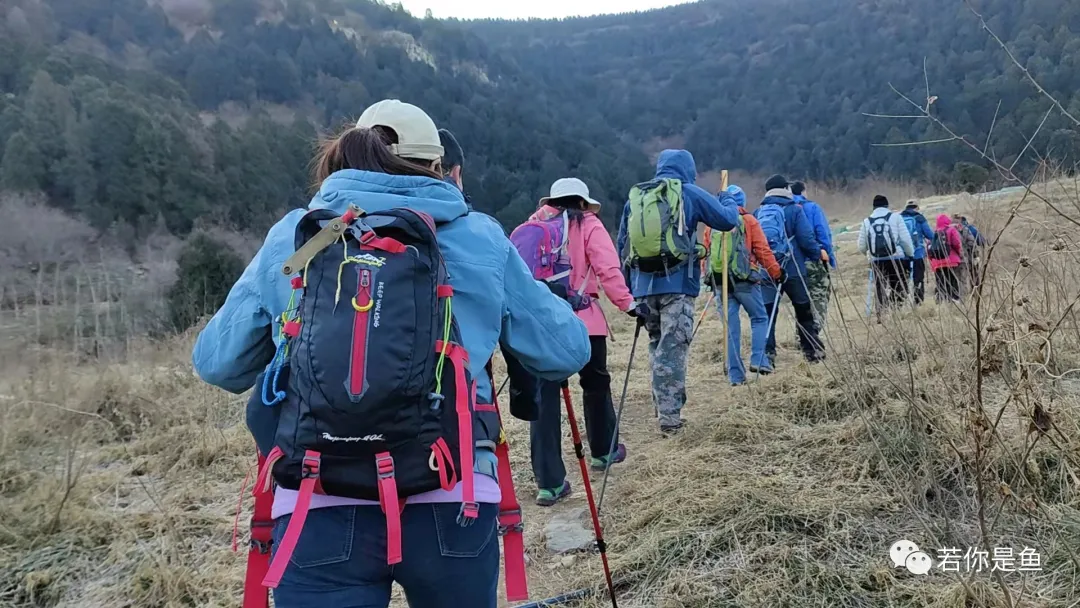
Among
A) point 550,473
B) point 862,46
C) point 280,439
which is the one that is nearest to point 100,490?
point 550,473

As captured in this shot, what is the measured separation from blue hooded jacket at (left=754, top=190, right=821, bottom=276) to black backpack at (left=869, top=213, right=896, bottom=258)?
150cm

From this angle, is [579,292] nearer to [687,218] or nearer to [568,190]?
[568,190]

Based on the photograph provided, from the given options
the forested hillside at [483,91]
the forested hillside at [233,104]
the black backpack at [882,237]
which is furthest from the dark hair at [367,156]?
the forested hillside at [233,104]

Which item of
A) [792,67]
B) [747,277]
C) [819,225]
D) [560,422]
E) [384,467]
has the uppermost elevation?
[792,67]

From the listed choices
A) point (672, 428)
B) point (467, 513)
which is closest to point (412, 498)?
point (467, 513)

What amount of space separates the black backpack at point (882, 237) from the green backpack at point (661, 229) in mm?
3862

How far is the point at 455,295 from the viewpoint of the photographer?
155 cm

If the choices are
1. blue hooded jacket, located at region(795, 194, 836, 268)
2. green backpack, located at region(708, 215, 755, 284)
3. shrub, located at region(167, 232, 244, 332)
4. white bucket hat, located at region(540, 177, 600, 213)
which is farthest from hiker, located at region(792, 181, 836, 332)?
shrub, located at region(167, 232, 244, 332)

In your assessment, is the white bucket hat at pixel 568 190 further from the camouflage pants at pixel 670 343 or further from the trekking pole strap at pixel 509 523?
the trekking pole strap at pixel 509 523

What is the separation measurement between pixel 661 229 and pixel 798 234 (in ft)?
8.01

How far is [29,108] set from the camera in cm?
3494

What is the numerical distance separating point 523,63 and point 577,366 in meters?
100

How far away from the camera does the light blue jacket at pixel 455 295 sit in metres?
1.54

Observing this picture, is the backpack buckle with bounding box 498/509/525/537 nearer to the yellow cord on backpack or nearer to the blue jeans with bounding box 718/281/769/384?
the yellow cord on backpack
